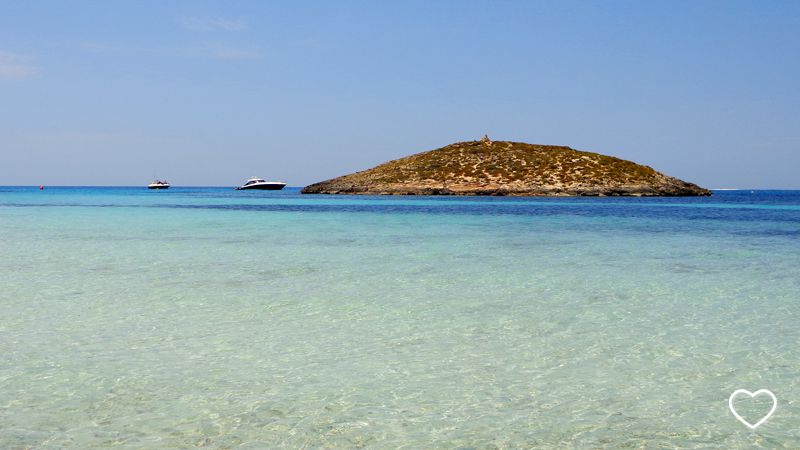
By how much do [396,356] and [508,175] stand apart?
106623 millimetres

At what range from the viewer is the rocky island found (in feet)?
352

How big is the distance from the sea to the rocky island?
92592 millimetres

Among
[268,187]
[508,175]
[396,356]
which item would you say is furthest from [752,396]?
[268,187]

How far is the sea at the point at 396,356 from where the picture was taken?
5.24 m

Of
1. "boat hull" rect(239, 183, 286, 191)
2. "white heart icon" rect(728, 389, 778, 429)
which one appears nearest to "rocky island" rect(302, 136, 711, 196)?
"boat hull" rect(239, 183, 286, 191)

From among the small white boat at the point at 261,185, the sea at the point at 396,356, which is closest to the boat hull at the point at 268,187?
the small white boat at the point at 261,185

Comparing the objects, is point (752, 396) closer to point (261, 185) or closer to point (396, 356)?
point (396, 356)

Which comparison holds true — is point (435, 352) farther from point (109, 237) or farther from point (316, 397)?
point (109, 237)

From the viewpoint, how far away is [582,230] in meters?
31.5

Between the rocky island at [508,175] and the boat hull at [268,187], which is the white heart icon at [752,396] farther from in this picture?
the boat hull at [268,187]

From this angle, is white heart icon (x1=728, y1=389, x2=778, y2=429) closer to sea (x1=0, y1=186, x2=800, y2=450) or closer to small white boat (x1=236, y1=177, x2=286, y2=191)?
sea (x1=0, y1=186, x2=800, y2=450)

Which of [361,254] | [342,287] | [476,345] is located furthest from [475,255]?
[476,345]

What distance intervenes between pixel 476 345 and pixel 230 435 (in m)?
3.89

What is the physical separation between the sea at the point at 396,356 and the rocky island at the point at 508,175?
304 ft
